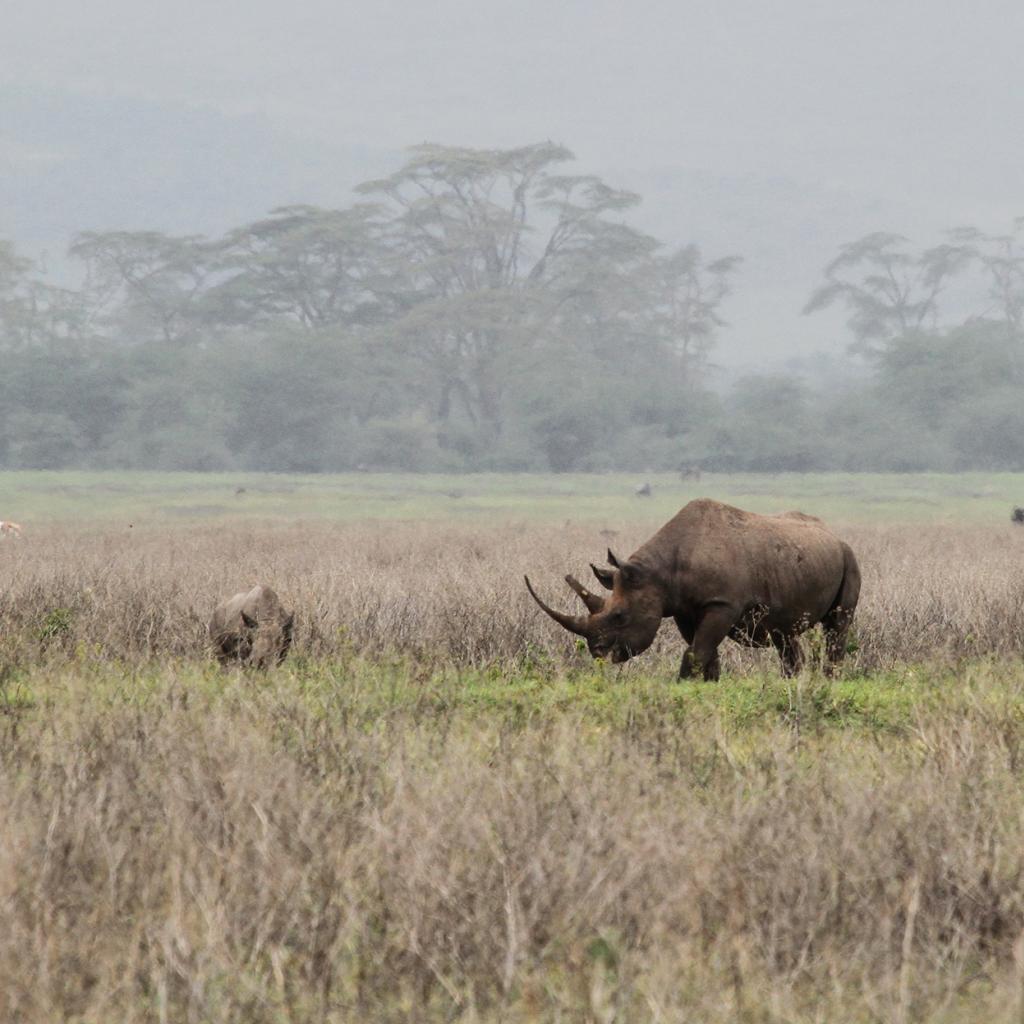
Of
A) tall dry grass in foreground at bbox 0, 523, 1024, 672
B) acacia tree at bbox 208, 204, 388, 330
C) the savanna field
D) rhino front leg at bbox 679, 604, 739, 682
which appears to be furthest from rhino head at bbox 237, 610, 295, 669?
acacia tree at bbox 208, 204, 388, 330

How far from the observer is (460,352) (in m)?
68.4

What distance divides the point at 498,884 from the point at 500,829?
33 cm

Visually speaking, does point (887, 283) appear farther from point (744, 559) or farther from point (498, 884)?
point (498, 884)

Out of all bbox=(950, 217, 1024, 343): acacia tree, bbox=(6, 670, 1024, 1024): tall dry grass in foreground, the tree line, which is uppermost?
bbox=(950, 217, 1024, 343): acacia tree

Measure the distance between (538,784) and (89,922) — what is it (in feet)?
5.64

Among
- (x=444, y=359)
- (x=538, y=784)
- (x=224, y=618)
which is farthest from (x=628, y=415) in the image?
(x=538, y=784)

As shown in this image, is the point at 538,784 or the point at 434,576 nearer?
the point at 538,784

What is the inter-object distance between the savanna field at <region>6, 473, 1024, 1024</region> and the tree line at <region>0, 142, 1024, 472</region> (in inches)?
1844

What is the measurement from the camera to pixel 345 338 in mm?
63156

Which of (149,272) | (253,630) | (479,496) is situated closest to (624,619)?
(253,630)

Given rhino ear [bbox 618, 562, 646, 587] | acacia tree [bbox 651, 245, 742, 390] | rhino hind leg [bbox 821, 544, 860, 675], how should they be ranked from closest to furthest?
rhino ear [bbox 618, 562, 646, 587] → rhino hind leg [bbox 821, 544, 860, 675] → acacia tree [bbox 651, 245, 742, 390]

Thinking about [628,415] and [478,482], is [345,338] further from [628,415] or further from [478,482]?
[478,482]

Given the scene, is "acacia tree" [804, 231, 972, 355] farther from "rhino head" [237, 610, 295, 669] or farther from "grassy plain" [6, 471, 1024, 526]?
"rhino head" [237, 610, 295, 669]

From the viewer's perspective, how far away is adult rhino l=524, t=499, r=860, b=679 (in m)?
9.37
